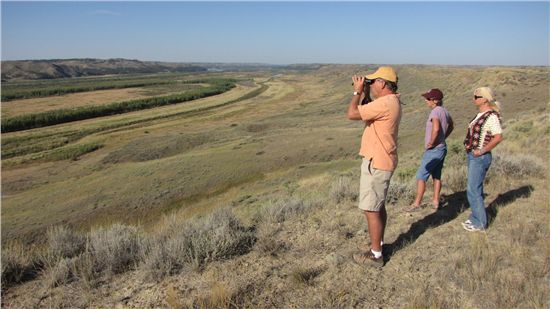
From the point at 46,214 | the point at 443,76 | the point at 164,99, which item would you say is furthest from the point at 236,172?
the point at 164,99

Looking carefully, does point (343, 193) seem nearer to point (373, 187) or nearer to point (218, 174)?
point (373, 187)

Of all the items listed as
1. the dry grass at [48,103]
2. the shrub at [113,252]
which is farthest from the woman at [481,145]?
the dry grass at [48,103]

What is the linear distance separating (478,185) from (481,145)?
18.3 inches

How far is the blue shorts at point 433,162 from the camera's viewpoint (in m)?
5.05

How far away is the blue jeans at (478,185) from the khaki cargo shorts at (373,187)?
151 cm

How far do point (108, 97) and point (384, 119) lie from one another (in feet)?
256

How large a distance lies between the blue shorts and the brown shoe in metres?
1.96

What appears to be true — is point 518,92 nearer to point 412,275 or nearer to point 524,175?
point 524,175

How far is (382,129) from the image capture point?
331 cm

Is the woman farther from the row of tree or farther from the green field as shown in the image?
the row of tree

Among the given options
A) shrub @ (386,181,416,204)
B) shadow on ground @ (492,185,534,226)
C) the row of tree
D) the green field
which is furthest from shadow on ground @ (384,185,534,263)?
the row of tree

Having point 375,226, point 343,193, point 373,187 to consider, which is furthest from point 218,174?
point 373,187

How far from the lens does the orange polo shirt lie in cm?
325

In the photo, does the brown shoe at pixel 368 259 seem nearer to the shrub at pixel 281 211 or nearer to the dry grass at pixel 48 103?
the shrub at pixel 281 211
